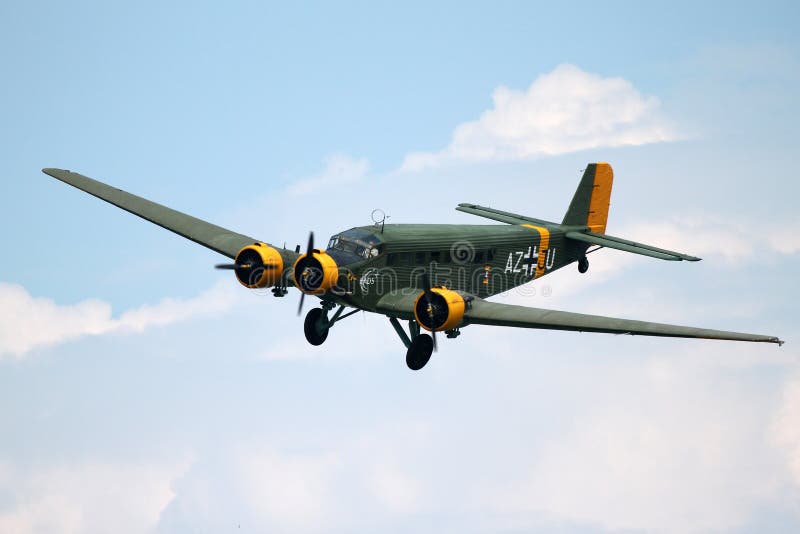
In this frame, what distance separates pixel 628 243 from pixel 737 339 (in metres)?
10.4

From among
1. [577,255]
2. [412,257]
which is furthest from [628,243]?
[412,257]

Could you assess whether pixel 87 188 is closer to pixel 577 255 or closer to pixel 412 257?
pixel 412 257

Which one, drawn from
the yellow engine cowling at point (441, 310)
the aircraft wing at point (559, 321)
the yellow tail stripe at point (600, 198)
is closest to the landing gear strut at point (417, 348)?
the aircraft wing at point (559, 321)

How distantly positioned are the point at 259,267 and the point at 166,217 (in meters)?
6.82

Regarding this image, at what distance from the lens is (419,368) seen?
96.5 feet

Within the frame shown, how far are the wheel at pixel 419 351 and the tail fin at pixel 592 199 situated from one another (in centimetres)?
969

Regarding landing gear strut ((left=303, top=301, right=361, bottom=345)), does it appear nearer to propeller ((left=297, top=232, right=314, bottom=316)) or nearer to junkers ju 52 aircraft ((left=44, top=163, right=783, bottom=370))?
junkers ju 52 aircraft ((left=44, top=163, right=783, bottom=370))

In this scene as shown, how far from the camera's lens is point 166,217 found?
35156 millimetres

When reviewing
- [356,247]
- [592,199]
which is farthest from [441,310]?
[592,199]

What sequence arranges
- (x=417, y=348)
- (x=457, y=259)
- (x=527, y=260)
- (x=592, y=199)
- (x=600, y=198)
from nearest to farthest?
(x=417, y=348)
(x=457, y=259)
(x=527, y=260)
(x=592, y=199)
(x=600, y=198)

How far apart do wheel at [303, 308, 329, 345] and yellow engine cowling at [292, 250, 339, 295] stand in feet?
6.72

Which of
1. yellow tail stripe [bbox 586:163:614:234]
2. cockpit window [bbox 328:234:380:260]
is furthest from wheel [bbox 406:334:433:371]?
yellow tail stripe [bbox 586:163:614:234]

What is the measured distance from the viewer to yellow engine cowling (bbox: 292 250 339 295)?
28438 millimetres

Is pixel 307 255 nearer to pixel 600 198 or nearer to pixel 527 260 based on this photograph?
pixel 527 260
